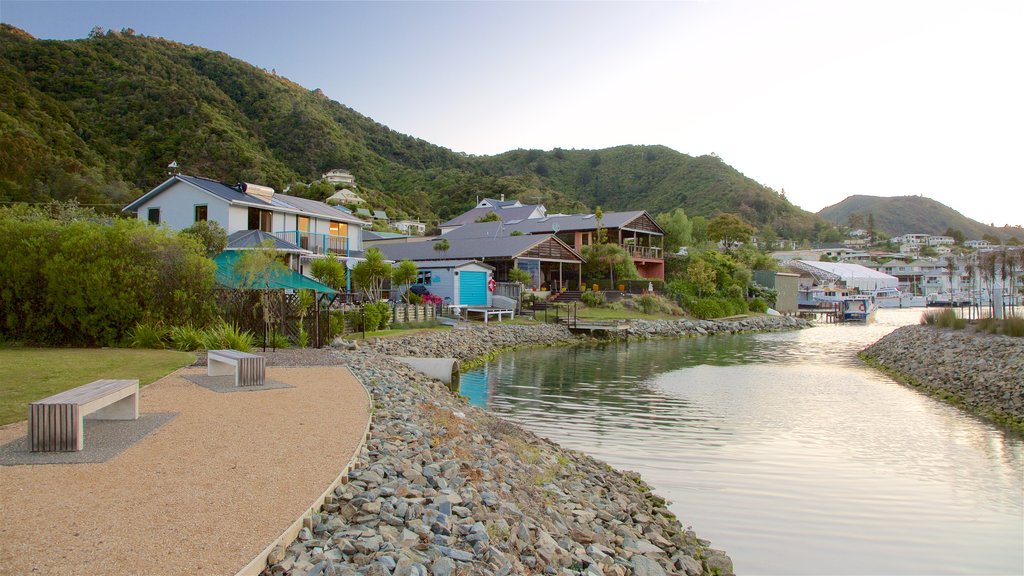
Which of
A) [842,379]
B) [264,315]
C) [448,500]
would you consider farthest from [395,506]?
[842,379]

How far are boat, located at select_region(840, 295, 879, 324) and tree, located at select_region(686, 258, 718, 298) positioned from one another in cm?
2188

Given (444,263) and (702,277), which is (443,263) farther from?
(702,277)

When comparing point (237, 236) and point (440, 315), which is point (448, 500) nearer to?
point (237, 236)

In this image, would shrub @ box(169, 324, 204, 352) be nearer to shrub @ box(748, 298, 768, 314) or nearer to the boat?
shrub @ box(748, 298, 768, 314)

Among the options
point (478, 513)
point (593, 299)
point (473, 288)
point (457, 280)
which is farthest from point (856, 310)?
point (478, 513)

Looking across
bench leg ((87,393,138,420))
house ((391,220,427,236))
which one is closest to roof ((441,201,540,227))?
house ((391,220,427,236))

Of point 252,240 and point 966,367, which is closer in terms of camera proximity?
point 966,367

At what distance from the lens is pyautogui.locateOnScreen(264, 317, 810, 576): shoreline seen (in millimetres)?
5246

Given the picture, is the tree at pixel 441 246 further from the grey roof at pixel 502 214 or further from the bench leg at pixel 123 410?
the bench leg at pixel 123 410

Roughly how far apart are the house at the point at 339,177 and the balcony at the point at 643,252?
45.8 meters

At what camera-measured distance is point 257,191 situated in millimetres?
31547

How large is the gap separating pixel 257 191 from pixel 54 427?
85.8 feet

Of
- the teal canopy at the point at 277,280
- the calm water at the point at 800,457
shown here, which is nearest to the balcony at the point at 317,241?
the teal canopy at the point at 277,280

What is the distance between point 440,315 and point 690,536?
2701 centimetres
